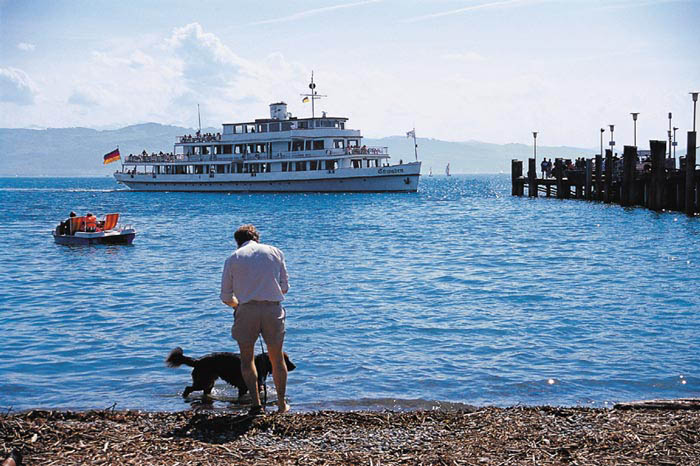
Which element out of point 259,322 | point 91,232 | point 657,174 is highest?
point 657,174

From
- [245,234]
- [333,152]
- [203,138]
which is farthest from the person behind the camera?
[203,138]

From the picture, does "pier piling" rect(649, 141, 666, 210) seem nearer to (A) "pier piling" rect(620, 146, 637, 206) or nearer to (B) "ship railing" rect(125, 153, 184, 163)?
(A) "pier piling" rect(620, 146, 637, 206)

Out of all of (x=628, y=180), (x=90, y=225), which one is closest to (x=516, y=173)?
(x=628, y=180)

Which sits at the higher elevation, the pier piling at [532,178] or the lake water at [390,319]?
the pier piling at [532,178]

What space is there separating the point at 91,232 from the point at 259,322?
74.2 feet

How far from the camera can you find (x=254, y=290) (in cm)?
632

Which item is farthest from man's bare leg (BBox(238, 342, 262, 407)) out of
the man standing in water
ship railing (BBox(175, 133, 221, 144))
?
ship railing (BBox(175, 133, 221, 144))

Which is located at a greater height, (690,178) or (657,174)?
(657,174)

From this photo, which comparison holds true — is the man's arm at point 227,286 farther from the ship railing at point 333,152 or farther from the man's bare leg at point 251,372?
the ship railing at point 333,152

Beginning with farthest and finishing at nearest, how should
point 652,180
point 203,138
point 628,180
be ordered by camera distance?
point 203,138, point 628,180, point 652,180

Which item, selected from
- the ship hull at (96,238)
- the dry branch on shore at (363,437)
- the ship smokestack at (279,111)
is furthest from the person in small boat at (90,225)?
the ship smokestack at (279,111)

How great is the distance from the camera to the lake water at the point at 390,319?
28.7 ft

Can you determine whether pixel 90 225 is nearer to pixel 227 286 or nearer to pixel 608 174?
pixel 227 286

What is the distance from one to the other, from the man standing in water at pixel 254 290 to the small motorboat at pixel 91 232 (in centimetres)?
2200
